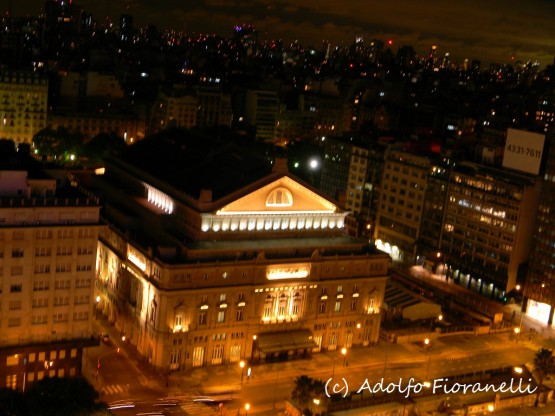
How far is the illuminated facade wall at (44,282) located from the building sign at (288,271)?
2502 centimetres

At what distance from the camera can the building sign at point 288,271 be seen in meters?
105

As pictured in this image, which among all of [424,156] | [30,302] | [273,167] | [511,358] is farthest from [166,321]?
[424,156]

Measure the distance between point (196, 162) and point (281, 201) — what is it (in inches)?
713

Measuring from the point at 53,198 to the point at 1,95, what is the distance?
111m

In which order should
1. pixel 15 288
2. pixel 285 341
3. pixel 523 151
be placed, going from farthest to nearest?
1. pixel 523 151
2. pixel 285 341
3. pixel 15 288

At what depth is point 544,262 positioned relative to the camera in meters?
131

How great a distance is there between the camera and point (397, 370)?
104812mm

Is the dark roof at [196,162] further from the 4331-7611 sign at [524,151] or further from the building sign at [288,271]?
the 4331-7611 sign at [524,151]

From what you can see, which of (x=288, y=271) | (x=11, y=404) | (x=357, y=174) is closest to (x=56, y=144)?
(x=357, y=174)

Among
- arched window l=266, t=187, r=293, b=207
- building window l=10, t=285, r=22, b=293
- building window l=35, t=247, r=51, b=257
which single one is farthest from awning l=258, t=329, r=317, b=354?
building window l=10, t=285, r=22, b=293

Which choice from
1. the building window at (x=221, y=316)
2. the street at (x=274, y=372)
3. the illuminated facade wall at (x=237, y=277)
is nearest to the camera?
the street at (x=274, y=372)

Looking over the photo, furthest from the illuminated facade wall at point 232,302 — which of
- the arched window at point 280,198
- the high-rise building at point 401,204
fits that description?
the high-rise building at point 401,204

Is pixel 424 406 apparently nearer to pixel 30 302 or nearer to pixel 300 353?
pixel 300 353

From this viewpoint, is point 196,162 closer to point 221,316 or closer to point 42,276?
point 221,316
